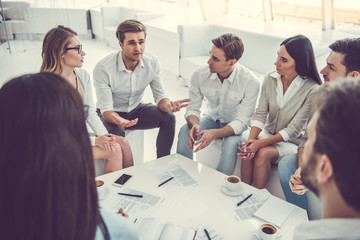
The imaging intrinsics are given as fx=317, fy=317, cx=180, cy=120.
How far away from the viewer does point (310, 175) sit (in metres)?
0.91

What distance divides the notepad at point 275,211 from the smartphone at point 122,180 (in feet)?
2.40

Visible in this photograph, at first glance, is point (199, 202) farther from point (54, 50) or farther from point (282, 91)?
point (54, 50)

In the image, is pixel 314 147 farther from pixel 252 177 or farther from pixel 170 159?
pixel 252 177

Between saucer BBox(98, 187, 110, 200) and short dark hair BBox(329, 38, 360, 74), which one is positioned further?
short dark hair BBox(329, 38, 360, 74)

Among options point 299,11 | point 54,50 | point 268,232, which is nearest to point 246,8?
point 299,11

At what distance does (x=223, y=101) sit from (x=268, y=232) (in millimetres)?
1421

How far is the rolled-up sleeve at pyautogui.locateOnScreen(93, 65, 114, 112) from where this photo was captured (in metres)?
2.62

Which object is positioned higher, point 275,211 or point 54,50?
point 54,50

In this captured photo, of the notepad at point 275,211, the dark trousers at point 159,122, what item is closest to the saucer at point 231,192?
the notepad at point 275,211

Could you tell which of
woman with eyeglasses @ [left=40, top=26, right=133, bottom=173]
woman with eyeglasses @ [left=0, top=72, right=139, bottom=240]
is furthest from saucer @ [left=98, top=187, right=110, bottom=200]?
woman with eyeglasses @ [left=0, top=72, right=139, bottom=240]

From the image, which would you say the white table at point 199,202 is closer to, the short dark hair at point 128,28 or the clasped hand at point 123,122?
the clasped hand at point 123,122

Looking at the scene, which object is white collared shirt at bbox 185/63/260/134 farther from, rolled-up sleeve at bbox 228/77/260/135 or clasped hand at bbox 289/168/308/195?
clasped hand at bbox 289/168/308/195

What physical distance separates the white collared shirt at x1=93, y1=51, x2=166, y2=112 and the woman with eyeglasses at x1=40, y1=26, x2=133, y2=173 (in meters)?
0.18

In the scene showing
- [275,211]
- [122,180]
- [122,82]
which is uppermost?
[122,82]
